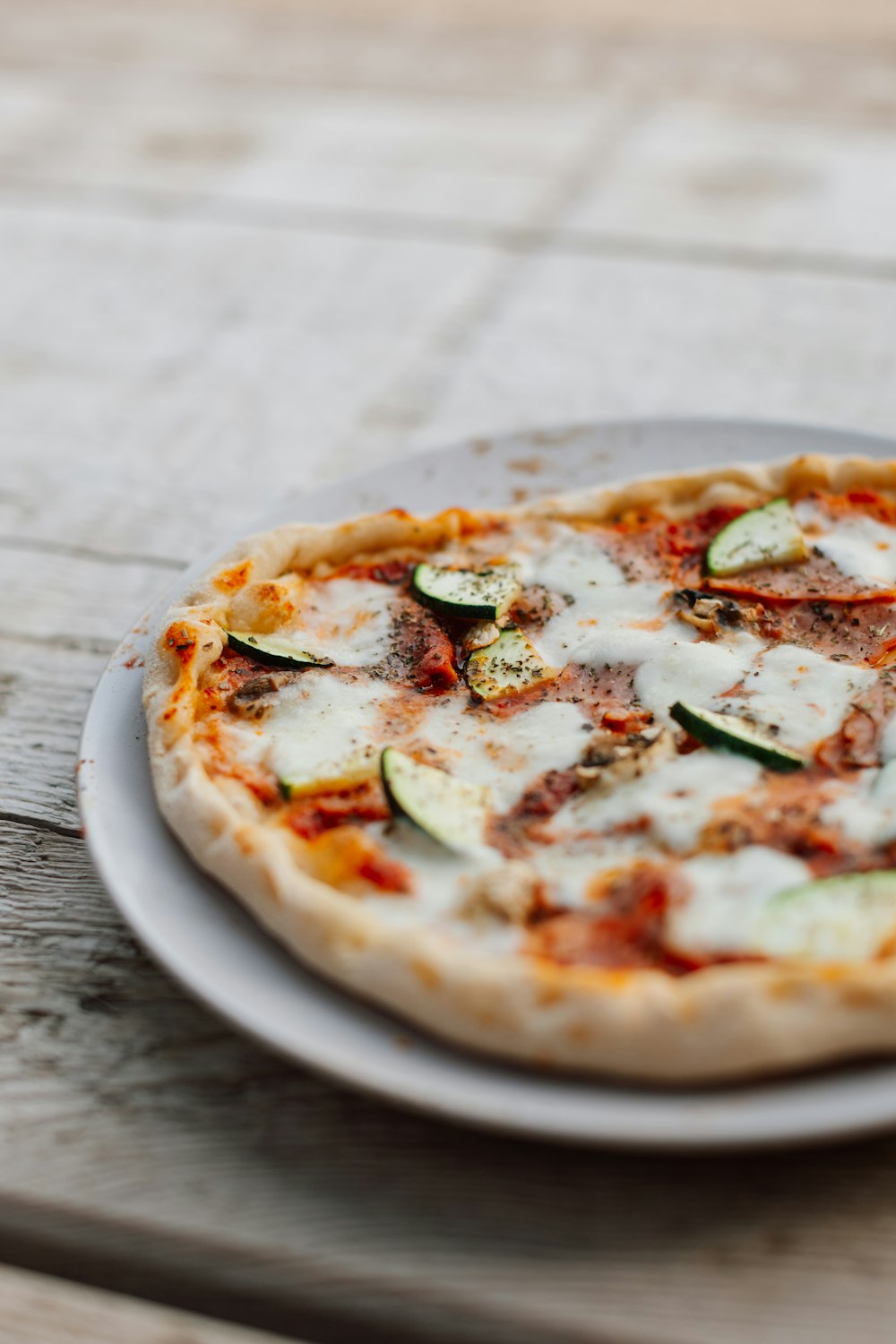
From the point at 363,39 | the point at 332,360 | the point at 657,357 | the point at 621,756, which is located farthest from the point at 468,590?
the point at 363,39

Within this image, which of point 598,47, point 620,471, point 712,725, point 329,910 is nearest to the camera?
point 329,910

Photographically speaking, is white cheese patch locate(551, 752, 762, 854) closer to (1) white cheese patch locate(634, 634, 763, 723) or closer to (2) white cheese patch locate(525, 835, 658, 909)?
(2) white cheese patch locate(525, 835, 658, 909)

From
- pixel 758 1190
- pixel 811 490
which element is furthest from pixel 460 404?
pixel 758 1190

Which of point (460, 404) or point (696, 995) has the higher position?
point (696, 995)

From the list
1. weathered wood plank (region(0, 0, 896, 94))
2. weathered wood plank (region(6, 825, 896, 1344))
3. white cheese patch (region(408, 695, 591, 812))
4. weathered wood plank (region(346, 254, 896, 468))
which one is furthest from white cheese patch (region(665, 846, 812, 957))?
weathered wood plank (region(0, 0, 896, 94))

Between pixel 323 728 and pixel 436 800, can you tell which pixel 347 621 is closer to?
pixel 323 728

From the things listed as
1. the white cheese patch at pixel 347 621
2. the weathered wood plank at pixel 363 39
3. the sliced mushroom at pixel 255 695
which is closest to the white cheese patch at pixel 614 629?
the white cheese patch at pixel 347 621

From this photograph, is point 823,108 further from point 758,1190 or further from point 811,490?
point 758,1190

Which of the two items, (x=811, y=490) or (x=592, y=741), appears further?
(x=811, y=490)
